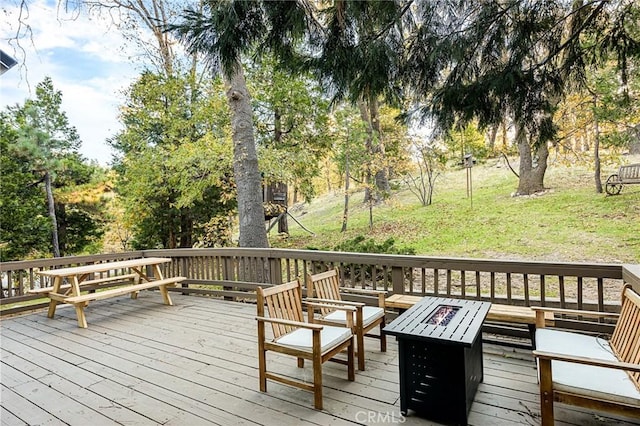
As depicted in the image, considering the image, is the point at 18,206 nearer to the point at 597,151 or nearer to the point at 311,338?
the point at 311,338

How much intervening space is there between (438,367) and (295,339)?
1.03 m

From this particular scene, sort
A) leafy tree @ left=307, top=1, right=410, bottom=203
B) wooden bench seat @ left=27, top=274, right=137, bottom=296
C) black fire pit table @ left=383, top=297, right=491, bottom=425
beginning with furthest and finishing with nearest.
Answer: wooden bench seat @ left=27, top=274, right=137, bottom=296 → leafy tree @ left=307, top=1, right=410, bottom=203 → black fire pit table @ left=383, top=297, right=491, bottom=425

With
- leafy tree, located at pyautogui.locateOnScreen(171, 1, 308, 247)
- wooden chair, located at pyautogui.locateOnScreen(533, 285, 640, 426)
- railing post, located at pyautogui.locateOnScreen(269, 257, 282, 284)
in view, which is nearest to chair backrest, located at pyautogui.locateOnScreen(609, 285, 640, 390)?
wooden chair, located at pyautogui.locateOnScreen(533, 285, 640, 426)

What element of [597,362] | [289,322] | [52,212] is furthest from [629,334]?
[52,212]

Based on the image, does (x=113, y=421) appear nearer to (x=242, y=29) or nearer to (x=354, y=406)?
(x=354, y=406)

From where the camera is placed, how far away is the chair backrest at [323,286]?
3.04 metres

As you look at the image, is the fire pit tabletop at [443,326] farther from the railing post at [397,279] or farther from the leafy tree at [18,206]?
the leafy tree at [18,206]

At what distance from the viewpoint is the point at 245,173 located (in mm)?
6207

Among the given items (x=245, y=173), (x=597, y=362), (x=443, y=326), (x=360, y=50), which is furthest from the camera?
(x=245, y=173)

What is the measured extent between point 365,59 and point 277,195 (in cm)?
677

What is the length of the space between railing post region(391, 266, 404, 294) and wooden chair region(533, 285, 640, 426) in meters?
1.59

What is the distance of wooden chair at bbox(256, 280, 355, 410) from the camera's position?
231cm

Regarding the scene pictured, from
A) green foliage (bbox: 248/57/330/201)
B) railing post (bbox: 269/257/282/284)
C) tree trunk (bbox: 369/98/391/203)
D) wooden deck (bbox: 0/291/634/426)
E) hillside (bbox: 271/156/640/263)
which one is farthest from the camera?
tree trunk (bbox: 369/98/391/203)

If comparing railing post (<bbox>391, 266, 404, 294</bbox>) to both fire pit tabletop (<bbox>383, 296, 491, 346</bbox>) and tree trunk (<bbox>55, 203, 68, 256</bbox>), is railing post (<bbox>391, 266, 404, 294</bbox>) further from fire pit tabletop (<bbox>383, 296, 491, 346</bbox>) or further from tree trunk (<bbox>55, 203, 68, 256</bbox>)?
tree trunk (<bbox>55, 203, 68, 256</bbox>)
